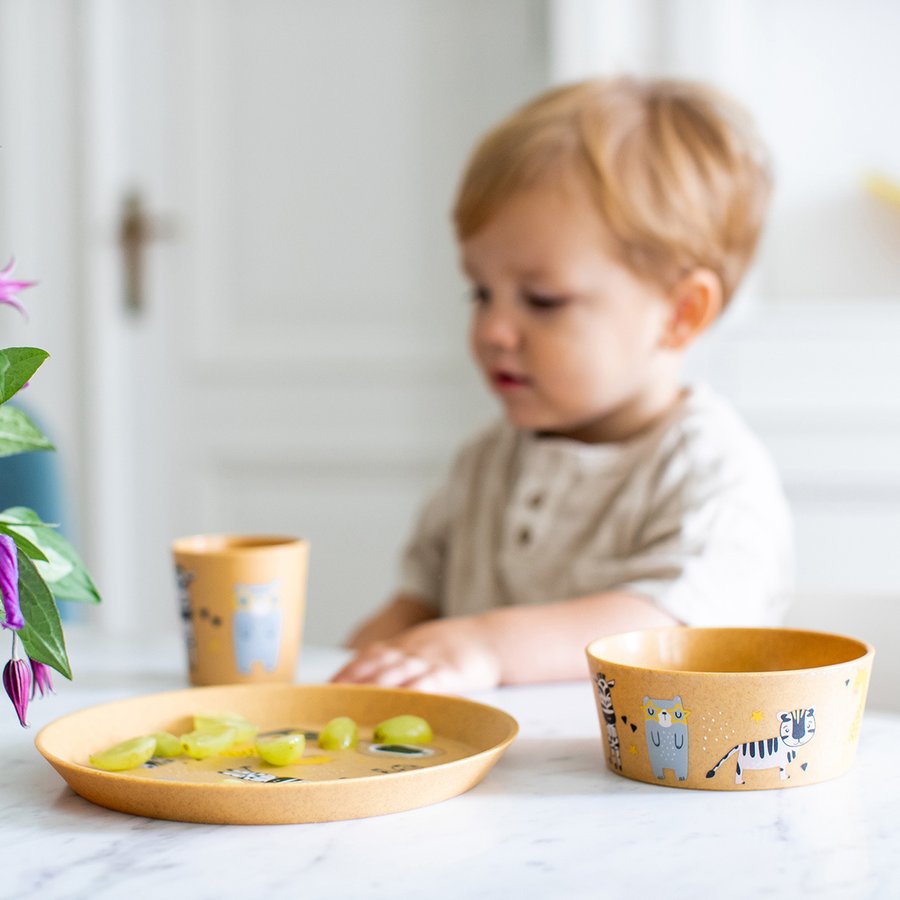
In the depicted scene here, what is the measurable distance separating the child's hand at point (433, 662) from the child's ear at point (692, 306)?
0.56 meters

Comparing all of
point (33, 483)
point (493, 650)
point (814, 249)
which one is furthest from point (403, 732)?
point (814, 249)

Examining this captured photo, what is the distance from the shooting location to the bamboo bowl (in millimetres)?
564

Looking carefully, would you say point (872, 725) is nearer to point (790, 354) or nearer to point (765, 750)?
point (765, 750)

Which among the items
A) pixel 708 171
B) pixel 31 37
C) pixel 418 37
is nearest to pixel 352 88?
pixel 418 37

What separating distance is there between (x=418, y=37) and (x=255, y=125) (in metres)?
0.37

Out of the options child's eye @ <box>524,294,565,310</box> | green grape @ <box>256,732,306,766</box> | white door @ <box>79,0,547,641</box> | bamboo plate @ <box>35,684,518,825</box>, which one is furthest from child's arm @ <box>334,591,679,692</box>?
white door @ <box>79,0,547,641</box>

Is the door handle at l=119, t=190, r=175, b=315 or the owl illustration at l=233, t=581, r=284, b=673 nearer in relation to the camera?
the owl illustration at l=233, t=581, r=284, b=673

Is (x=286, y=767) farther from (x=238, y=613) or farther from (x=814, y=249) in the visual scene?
(x=814, y=249)

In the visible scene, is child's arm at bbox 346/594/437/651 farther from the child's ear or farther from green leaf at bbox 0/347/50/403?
green leaf at bbox 0/347/50/403

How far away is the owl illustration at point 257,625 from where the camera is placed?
2.83 ft

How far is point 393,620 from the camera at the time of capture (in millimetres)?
1322

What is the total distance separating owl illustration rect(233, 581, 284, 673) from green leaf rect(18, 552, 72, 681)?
1.05 ft

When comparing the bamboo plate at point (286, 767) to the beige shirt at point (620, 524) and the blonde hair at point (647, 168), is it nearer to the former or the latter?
the beige shirt at point (620, 524)

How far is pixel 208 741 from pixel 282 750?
5 centimetres
